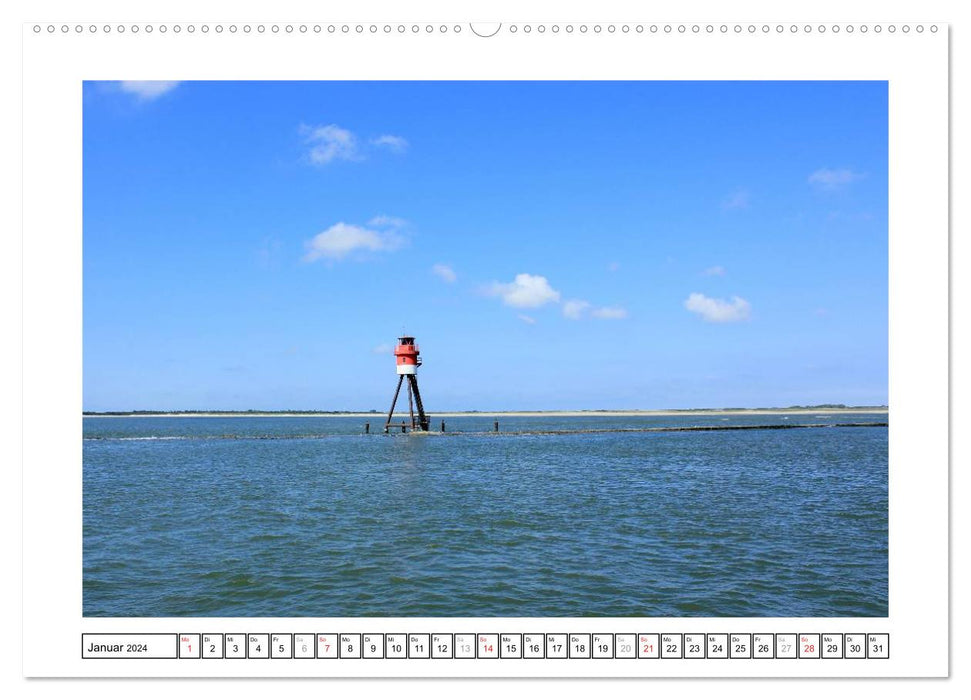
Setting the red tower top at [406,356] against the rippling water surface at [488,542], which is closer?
the rippling water surface at [488,542]

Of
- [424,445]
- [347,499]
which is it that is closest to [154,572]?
[347,499]

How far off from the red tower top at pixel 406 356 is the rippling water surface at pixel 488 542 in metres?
25.0

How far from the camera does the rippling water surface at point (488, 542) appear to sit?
11.6 meters

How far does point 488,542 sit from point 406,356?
4519cm

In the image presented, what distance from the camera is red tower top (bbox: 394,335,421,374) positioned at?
60312 mm

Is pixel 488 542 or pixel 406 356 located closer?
pixel 488 542

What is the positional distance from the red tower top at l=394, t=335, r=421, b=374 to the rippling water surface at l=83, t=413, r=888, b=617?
2495 cm

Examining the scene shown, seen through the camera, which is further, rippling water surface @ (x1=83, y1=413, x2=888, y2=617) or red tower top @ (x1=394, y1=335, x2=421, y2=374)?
red tower top @ (x1=394, y1=335, x2=421, y2=374)

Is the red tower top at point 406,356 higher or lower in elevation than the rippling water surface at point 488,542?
higher

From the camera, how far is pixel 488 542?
1630 cm

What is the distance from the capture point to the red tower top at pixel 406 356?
6031cm
